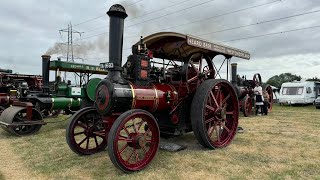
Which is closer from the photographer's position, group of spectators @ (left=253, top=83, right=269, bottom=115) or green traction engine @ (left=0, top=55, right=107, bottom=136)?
green traction engine @ (left=0, top=55, right=107, bottom=136)

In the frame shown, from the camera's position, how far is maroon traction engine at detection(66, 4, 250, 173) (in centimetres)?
440

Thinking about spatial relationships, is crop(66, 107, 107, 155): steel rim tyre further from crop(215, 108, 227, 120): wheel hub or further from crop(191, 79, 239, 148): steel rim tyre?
crop(215, 108, 227, 120): wheel hub

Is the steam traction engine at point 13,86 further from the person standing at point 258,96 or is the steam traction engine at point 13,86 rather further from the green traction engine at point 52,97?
the person standing at point 258,96

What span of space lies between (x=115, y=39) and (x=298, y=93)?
17.3m

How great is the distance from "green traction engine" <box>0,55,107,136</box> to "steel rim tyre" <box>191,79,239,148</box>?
4.08 meters

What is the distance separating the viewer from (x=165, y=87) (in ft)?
17.7

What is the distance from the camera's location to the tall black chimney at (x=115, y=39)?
4561 millimetres

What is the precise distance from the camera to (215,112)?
5695 mm

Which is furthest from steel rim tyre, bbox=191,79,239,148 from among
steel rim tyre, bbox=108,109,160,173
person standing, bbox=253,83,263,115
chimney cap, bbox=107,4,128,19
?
person standing, bbox=253,83,263,115

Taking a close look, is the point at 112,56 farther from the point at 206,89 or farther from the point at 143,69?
the point at 206,89

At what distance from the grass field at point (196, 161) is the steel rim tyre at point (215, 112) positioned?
0.83 ft

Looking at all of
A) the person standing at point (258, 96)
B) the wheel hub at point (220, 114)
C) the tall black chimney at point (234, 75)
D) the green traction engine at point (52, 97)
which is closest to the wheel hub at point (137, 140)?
the wheel hub at point (220, 114)

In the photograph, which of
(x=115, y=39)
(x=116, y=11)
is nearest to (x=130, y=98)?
(x=115, y=39)

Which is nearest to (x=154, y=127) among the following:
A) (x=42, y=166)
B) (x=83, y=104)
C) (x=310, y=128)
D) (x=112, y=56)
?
(x=112, y=56)
